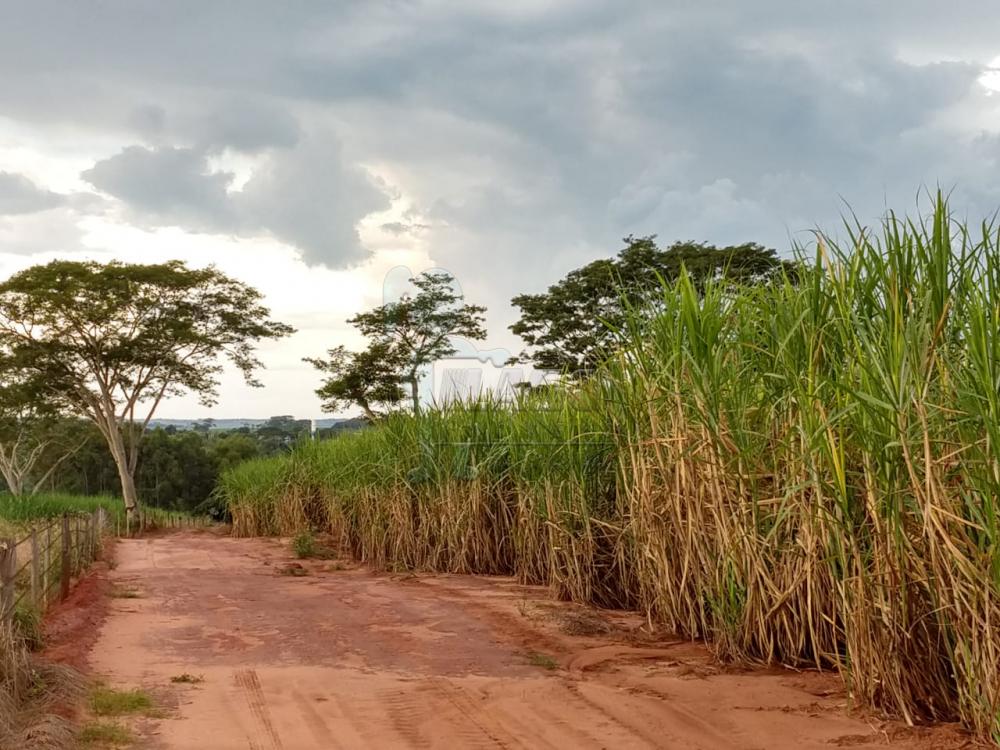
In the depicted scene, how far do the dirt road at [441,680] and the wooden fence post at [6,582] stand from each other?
0.86 m

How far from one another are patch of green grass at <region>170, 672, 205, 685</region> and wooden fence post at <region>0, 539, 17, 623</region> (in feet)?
3.31

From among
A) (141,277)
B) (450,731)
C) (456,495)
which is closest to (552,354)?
(141,277)

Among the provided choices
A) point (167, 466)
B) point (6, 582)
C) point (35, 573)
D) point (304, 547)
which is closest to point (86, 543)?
point (304, 547)

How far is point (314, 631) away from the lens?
7.18 m

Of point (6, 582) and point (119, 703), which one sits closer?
point (119, 703)

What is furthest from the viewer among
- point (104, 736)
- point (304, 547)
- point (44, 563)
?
point (304, 547)

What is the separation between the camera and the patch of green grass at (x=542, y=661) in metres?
5.74

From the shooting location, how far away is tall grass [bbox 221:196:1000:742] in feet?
12.0

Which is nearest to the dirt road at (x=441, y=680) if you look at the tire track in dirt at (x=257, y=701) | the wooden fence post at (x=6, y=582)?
the tire track in dirt at (x=257, y=701)

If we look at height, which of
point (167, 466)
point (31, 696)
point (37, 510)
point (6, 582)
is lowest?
point (31, 696)

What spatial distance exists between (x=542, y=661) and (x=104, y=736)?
2637 millimetres

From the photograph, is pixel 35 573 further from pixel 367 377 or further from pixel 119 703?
pixel 367 377

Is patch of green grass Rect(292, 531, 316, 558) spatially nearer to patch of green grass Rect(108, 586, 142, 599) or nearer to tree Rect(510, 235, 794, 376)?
patch of green grass Rect(108, 586, 142, 599)

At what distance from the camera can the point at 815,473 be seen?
14.1 ft
